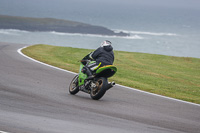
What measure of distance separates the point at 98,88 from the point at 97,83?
136 millimetres

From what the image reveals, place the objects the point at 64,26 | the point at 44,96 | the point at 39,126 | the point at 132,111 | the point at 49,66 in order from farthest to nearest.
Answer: the point at 64,26
the point at 49,66
the point at 44,96
the point at 132,111
the point at 39,126

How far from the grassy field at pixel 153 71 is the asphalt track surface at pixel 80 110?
1868 millimetres

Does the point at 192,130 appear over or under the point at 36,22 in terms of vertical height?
under

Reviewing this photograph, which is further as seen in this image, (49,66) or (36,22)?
(36,22)

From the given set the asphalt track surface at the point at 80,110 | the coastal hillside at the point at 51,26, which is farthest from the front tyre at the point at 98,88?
the coastal hillside at the point at 51,26

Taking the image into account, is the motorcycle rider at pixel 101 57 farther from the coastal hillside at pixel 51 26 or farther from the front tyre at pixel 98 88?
the coastal hillside at pixel 51 26

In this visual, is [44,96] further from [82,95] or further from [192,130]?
[192,130]

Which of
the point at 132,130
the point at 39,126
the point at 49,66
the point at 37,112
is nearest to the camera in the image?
the point at 39,126

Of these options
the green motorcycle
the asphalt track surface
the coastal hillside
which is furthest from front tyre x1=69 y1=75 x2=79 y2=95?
the coastal hillside

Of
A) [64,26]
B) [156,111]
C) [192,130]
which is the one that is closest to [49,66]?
[156,111]

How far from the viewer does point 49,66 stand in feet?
52.5

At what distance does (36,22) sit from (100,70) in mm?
134555

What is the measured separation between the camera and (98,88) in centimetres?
984

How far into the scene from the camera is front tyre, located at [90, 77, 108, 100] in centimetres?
962
